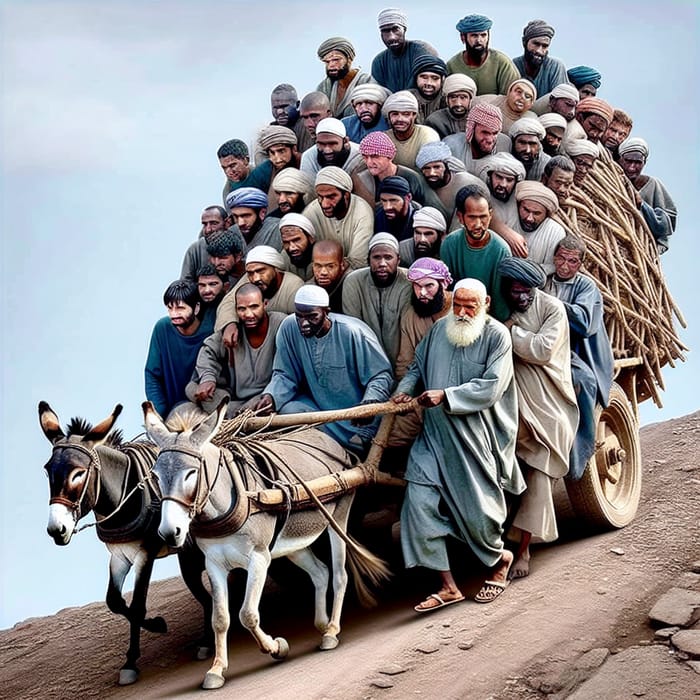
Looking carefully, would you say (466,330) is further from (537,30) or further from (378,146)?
(537,30)

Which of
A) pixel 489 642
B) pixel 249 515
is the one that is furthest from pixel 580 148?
pixel 249 515

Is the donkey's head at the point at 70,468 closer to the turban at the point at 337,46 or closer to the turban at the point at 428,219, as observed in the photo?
the turban at the point at 428,219

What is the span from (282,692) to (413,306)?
9.48 feet

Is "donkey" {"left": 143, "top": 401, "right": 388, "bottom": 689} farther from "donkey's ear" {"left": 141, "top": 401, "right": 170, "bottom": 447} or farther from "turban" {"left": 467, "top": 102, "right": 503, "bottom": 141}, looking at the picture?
"turban" {"left": 467, "top": 102, "right": 503, "bottom": 141}

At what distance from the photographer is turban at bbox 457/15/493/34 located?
12719 mm

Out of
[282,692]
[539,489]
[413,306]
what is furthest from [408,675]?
[413,306]

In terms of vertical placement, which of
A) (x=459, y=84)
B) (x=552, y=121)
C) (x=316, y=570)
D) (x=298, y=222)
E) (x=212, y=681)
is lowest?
(x=212, y=681)

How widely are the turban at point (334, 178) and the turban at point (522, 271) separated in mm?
1436

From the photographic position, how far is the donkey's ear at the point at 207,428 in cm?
878

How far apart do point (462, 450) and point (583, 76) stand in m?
4.65

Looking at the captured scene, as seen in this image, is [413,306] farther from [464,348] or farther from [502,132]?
[502,132]

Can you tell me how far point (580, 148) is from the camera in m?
11.7

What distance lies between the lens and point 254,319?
10289 mm

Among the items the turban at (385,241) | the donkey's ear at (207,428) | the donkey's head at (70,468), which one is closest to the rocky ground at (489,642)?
the donkey's head at (70,468)
